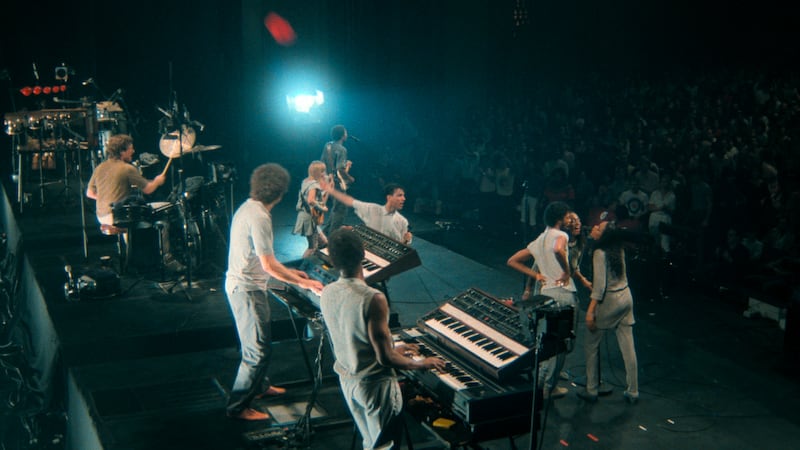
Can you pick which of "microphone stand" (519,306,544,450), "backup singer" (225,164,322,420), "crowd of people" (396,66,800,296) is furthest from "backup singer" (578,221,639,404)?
"backup singer" (225,164,322,420)

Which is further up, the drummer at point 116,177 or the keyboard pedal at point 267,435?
the drummer at point 116,177

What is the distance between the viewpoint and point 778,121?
12492 mm

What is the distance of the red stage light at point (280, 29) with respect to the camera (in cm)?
1633

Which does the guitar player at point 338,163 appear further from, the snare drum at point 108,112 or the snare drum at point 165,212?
the snare drum at point 108,112

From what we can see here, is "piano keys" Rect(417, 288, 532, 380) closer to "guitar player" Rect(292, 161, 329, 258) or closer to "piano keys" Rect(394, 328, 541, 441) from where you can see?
"piano keys" Rect(394, 328, 541, 441)

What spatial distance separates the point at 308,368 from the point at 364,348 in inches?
67.7

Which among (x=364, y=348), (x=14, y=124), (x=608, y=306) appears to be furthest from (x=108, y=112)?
(x=364, y=348)

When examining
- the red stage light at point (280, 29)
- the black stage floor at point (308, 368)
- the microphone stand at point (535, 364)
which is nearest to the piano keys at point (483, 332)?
the microphone stand at point (535, 364)

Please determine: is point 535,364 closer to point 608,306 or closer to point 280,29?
point 608,306

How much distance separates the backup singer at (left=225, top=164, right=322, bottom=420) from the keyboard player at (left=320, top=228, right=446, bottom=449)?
1.10 m

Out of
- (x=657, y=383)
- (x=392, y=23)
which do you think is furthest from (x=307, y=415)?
(x=392, y=23)

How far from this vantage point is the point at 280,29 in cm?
1664

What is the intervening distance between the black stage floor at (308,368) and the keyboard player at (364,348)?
45cm

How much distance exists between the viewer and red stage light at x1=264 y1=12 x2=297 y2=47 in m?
16.3
